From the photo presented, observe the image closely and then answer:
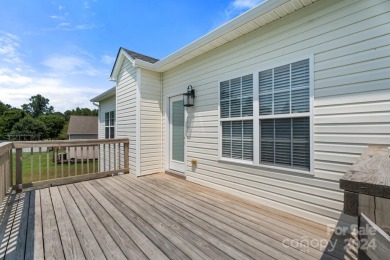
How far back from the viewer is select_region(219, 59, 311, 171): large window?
108 inches

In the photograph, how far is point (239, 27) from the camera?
10.4 feet

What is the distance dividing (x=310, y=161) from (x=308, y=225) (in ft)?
2.65

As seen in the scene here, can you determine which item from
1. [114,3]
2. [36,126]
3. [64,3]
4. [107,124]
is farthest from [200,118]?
[36,126]

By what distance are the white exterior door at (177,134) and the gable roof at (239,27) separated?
106 centimetres

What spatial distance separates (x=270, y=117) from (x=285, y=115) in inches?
9.2

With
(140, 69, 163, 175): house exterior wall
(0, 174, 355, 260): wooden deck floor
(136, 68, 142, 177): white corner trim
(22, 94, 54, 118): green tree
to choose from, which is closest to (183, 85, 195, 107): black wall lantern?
(140, 69, 163, 175): house exterior wall

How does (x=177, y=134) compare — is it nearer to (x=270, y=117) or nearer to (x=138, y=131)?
(x=138, y=131)

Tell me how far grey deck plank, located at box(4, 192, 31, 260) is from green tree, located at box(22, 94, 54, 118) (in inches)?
3026

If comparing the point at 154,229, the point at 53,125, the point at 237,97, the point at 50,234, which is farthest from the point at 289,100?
the point at 53,125

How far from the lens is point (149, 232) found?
2.31 metres

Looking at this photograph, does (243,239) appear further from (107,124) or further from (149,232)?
(107,124)

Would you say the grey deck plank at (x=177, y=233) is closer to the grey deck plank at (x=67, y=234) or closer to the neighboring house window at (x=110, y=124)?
the grey deck plank at (x=67, y=234)

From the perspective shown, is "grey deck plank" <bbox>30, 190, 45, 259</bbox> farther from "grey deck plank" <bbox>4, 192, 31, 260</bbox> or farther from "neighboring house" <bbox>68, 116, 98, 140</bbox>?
"neighboring house" <bbox>68, 116, 98, 140</bbox>

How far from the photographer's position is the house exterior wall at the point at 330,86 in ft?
7.08
